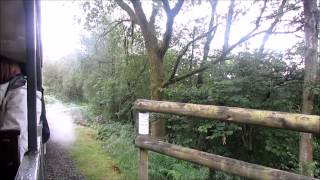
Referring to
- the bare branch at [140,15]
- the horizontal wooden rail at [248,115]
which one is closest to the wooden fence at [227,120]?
the horizontal wooden rail at [248,115]

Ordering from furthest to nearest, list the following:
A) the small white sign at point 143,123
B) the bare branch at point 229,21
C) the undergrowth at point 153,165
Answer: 1. the bare branch at point 229,21
2. the undergrowth at point 153,165
3. the small white sign at point 143,123

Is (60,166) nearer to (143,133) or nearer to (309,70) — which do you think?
(143,133)

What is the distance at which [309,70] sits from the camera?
776 centimetres

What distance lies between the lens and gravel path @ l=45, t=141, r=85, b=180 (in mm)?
7044

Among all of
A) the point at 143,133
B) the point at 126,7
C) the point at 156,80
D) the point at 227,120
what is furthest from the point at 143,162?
the point at 126,7

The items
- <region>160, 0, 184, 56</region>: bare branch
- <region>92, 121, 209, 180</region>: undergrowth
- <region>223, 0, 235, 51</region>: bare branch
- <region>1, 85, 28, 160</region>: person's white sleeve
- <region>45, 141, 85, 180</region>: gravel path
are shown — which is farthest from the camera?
<region>223, 0, 235, 51</region>: bare branch

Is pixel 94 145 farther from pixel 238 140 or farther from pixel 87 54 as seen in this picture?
pixel 87 54

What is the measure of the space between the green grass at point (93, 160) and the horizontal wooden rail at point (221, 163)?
3887 mm

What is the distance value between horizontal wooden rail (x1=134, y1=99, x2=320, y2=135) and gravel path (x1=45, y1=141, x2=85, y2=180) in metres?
4.34

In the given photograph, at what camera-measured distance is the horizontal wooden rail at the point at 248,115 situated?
2.08m

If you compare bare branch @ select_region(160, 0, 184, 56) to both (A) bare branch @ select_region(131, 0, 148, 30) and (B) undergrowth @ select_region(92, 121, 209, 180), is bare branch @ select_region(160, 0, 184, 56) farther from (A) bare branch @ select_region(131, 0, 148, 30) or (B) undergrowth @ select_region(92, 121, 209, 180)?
(B) undergrowth @ select_region(92, 121, 209, 180)

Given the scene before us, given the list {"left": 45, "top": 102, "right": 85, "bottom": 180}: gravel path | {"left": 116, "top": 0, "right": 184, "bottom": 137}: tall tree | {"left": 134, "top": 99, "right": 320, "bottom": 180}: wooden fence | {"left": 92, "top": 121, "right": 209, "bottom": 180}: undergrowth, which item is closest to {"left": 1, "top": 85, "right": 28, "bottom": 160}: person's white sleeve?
{"left": 134, "top": 99, "right": 320, "bottom": 180}: wooden fence

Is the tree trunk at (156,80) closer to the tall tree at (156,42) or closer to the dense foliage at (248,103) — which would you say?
the tall tree at (156,42)

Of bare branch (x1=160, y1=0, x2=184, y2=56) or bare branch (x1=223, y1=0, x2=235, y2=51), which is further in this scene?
bare branch (x1=223, y1=0, x2=235, y2=51)
